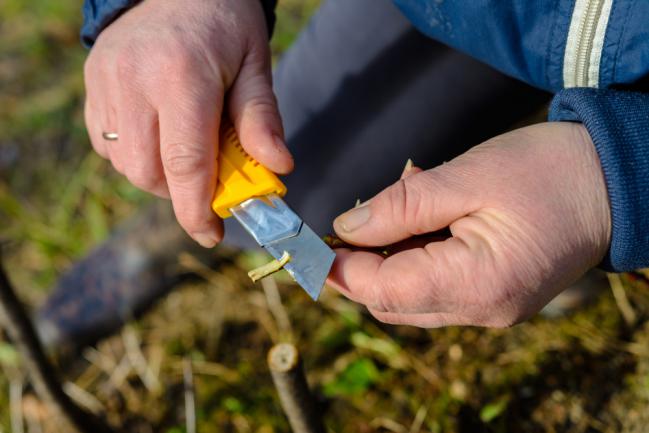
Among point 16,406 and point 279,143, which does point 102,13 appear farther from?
point 16,406

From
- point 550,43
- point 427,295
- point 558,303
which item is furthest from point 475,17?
point 558,303

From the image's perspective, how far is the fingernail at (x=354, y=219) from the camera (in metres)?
0.94

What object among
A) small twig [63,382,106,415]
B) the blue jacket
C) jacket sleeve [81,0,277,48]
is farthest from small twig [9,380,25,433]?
the blue jacket

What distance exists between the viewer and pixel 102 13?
1.29 m

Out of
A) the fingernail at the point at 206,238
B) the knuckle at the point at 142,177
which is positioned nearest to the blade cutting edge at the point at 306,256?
the fingernail at the point at 206,238

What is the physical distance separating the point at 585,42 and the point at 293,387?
2.45ft

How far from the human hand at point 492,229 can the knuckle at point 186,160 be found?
0.27 meters

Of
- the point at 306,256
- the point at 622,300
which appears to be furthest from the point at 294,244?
the point at 622,300

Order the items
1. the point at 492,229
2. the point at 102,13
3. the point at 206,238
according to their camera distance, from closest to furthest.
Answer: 1. the point at 492,229
2. the point at 206,238
3. the point at 102,13

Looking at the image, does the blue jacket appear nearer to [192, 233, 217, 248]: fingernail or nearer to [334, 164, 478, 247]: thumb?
[334, 164, 478, 247]: thumb

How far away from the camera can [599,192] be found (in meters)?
0.92

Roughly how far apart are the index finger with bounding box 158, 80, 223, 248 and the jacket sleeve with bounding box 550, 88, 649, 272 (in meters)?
0.58

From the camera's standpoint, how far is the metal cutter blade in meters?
0.93

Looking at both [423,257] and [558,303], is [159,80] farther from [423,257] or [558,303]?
[558,303]
